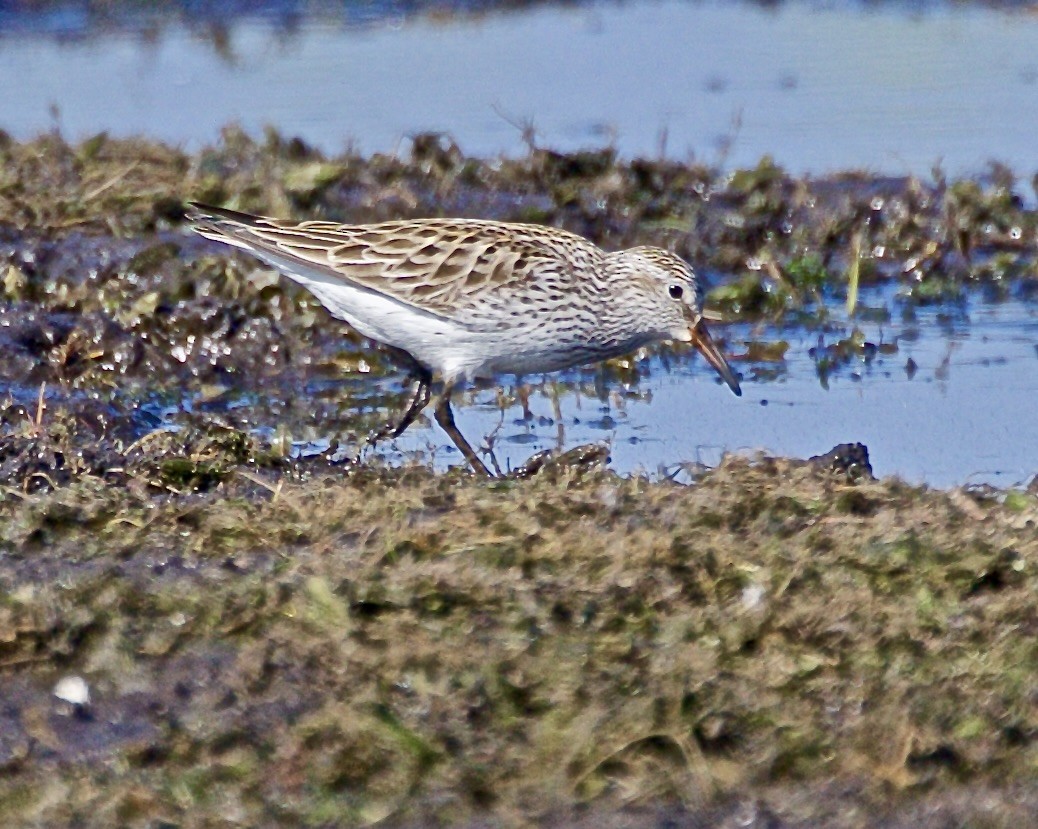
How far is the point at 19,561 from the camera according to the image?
6047mm

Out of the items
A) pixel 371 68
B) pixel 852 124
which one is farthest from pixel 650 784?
pixel 371 68

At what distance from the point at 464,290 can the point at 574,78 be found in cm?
832

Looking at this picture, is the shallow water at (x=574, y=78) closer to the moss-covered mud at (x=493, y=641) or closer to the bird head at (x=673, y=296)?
the bird head at (x=673, y=296)

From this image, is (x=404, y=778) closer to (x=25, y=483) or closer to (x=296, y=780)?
(x=296, y=780)

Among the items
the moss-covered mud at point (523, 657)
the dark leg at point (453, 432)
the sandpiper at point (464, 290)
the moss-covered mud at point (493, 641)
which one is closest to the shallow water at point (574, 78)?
the sandpiper at point (464, 290)

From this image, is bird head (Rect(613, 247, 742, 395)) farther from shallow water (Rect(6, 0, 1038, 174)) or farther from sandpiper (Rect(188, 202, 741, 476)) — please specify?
shallow water (Rect(6, 0, 1038, 174))

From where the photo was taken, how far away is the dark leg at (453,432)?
7301 mm

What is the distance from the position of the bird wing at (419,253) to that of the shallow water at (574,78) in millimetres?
3735

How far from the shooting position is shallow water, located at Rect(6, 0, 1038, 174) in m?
13.2

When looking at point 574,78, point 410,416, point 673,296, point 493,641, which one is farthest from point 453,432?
point 574,78

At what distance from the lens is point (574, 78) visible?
15648 millimetres

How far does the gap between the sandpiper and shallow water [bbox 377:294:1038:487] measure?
390mm

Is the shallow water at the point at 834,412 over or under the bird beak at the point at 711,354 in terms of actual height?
under

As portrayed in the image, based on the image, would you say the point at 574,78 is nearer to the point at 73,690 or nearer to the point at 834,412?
the point at 834,412
